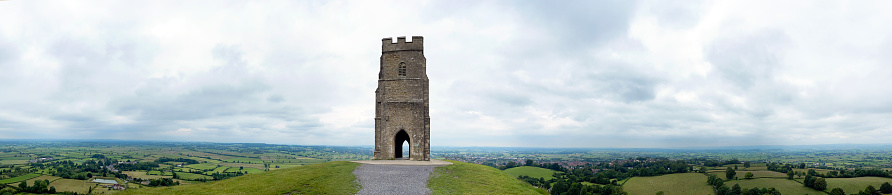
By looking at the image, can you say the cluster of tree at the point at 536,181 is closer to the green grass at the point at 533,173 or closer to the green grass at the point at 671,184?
the green grass at the point at 533,173

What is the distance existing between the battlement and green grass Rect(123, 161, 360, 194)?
13.3 metres

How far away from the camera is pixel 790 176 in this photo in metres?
72.7

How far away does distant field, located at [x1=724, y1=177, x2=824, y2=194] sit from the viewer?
62.0 metres

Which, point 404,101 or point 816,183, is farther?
point 816,183

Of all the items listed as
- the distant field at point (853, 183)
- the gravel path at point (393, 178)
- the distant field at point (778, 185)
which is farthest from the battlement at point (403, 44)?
the distant field at point (853, 183)

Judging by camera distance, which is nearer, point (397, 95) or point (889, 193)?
point (397, 95)

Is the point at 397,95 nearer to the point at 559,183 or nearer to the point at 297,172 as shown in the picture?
the point at 297,172

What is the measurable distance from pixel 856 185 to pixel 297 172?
8794 centimetres

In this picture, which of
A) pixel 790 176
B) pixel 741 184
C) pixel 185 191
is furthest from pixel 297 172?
pixel 790 176

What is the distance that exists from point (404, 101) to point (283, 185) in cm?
1473

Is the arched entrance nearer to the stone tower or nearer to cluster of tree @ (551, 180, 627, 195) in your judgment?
the stone tower

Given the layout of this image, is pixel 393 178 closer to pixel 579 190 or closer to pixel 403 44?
pixel 403 44

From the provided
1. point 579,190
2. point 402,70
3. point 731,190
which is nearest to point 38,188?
point 402,70

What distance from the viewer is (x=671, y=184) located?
74.1 meters
